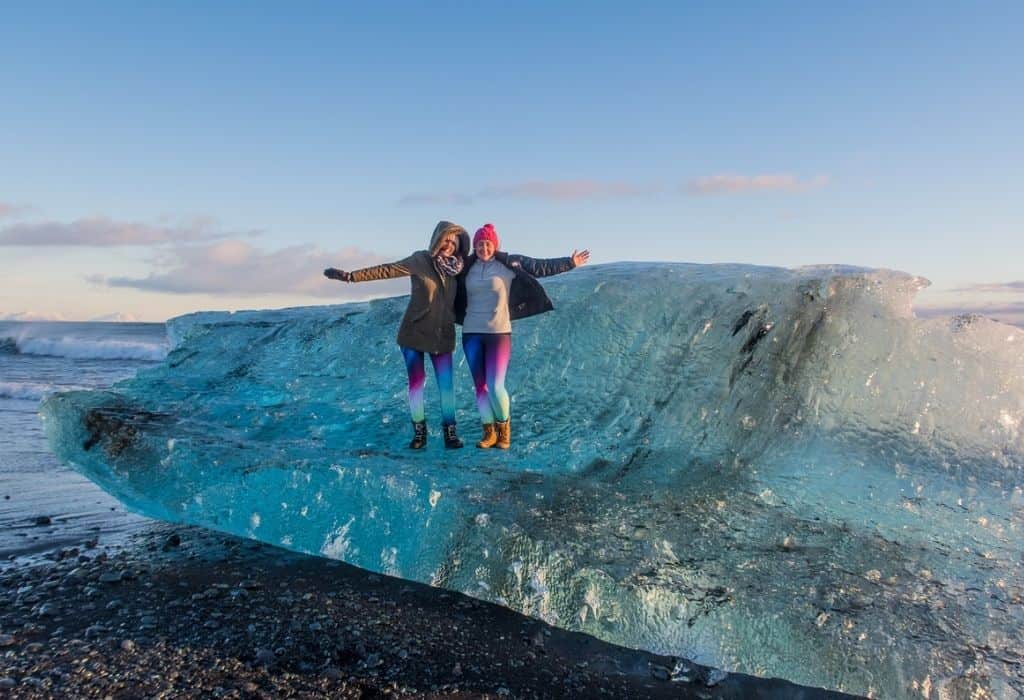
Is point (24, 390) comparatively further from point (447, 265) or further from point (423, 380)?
point (447, 265)

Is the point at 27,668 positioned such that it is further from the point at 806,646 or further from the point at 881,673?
the point at 881,673

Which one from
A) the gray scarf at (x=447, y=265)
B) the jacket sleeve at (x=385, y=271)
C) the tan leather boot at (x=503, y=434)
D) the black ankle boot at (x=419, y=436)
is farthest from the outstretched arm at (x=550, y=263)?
the black ankle boot at (x=419, y=436)

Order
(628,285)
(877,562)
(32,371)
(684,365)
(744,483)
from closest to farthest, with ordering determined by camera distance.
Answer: (877,562) < (744,483) < (684,365) < (628,285) < (32,371)

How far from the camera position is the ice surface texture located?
426 cm

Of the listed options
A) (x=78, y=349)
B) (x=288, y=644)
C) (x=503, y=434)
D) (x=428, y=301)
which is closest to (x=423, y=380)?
(x=428, y=301)

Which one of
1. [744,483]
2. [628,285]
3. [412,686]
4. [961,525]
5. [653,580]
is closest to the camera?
[412,686]

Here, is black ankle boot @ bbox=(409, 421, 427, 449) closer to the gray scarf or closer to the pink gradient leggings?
the pink gradient leggings

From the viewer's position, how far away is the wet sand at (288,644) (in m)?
3.69

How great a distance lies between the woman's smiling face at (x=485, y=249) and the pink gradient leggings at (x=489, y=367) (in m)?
0.59

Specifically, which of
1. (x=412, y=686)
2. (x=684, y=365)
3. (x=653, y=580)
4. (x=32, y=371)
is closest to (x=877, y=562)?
(x=653, y=580)

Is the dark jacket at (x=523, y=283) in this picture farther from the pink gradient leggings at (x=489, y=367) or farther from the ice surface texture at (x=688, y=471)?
the ice surface texture at (x=688, y=471)

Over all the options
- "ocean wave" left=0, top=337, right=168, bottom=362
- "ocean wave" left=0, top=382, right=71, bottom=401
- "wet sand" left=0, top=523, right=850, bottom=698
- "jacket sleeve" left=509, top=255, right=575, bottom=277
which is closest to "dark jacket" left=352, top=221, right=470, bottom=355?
"jacket sleeve" left=509, top=255, right=575, bottom=277

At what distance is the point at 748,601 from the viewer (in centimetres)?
427

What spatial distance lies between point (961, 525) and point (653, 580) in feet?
7.75
